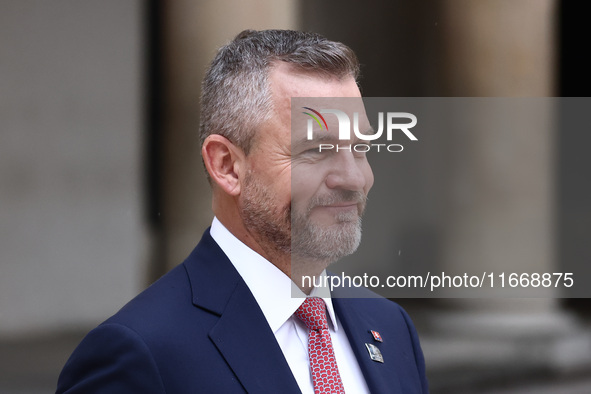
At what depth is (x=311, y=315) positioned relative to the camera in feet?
6.97

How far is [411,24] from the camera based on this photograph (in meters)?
4.95

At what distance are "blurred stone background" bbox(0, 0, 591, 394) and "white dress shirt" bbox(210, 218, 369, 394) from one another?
2.41m

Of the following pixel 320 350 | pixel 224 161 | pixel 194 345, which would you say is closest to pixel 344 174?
pixel 224 161

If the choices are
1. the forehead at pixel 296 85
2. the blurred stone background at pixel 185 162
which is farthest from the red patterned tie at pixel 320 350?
the blurred stone background at pixel 185 162

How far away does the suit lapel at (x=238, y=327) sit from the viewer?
193cm

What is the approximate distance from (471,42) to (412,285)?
1778 mm

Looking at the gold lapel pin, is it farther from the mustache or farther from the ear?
the ear

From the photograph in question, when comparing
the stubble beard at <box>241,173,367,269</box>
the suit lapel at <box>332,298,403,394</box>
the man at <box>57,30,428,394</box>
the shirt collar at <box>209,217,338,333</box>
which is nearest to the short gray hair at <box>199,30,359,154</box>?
the man at <box>57,30,428,394</box>

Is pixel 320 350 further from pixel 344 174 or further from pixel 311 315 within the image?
pixel 344 174

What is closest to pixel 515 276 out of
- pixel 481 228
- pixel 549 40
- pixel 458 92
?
pixel 481 228

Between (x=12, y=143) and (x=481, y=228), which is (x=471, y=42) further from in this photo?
(x=12, y=143)

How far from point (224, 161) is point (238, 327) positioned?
513 mm

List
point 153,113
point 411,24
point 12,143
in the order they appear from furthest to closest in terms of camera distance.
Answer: point 411,24, point 153,113, point 12,143

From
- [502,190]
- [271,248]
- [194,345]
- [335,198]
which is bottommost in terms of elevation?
[502,190]
